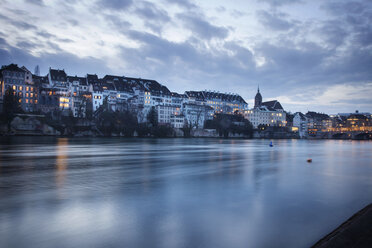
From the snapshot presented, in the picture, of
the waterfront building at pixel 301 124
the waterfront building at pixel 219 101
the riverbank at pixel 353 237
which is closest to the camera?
the riverbank at pixel 353 237

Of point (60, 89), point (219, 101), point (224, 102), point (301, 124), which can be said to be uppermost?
point (219, 101)

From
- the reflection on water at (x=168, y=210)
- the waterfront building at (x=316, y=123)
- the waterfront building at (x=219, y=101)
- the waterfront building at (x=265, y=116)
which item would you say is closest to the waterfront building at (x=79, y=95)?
the waterfront building at (x=219, y=101)

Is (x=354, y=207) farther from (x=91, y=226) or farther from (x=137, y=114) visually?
(x=137, y=114)

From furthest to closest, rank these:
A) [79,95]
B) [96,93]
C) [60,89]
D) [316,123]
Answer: [316,123] → [96,93] → [60,89] → [79,95]

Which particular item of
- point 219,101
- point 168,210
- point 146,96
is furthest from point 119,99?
point 168,210

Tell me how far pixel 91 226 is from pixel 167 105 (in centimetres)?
10460

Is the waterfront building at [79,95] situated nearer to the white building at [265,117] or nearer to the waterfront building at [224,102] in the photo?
the waterfront building at [224,102]

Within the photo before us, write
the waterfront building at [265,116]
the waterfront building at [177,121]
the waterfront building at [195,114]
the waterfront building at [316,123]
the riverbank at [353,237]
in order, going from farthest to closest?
the waterfront building at [316,123] → the waterfront building at [265,116] → the waterfront building at [195,114] → the waterfront building at [177,121] → the riverbank at [353,237]

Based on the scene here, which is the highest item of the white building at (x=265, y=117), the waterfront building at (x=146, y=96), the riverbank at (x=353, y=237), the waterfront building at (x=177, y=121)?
the waterfront building at (x=146, y=96)

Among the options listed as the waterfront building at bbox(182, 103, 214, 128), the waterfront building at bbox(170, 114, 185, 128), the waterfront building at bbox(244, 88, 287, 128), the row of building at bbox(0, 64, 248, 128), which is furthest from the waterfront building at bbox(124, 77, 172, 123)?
the waterfront building at bbox(244, 88, 287, 128)

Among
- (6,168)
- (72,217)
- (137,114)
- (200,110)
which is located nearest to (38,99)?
(137,114)

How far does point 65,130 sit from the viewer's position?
3118 inches

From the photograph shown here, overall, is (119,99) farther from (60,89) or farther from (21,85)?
(21,85)

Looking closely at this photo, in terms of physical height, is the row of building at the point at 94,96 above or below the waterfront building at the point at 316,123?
above
